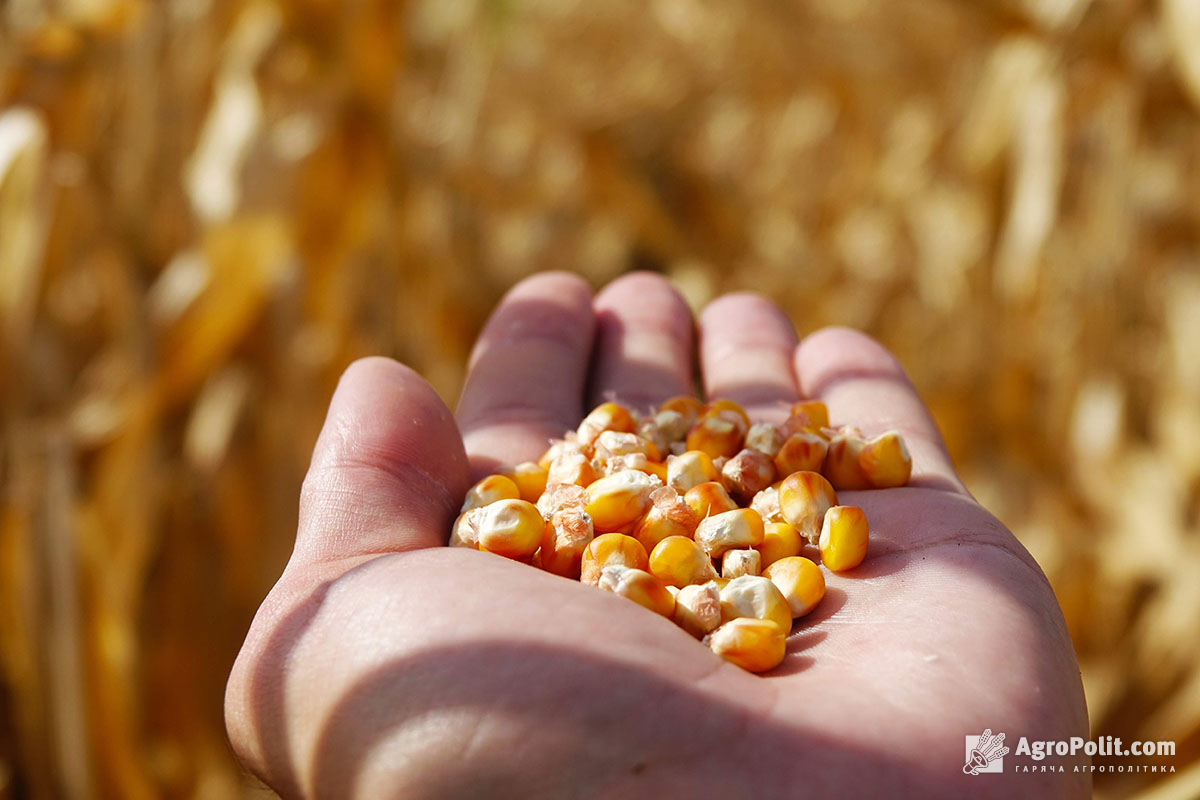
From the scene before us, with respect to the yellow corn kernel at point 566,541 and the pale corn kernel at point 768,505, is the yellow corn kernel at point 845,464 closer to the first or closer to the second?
the pale corn kernel at point 768,505

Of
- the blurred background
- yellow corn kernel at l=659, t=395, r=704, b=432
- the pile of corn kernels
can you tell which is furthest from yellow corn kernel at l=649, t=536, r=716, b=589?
the blurred background

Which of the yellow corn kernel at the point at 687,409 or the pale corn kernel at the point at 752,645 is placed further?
the yellow corn kernel at the point at 687,409

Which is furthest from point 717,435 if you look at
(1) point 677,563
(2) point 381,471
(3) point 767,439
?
(2) point 381,471

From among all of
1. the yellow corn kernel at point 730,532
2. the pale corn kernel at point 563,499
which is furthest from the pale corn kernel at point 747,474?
the pale corn kernel at point 563,499

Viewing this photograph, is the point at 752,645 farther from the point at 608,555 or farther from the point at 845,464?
the point at 845,464

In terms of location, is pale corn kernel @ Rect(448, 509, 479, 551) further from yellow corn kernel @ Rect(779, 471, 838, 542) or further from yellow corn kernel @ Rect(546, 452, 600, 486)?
yellow corn kernel @ Rect(779, 471, 838, 542)

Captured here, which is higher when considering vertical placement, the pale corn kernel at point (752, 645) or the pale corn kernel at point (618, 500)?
the pale corn kernel at point (618, 500)
